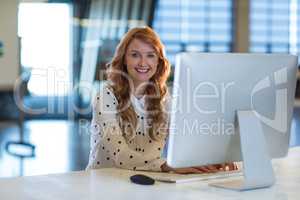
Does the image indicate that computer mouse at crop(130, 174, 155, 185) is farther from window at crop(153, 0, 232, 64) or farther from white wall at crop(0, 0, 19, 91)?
window at crop(153, 0, 232, 64)

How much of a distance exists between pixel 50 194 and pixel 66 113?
9576 millimetres

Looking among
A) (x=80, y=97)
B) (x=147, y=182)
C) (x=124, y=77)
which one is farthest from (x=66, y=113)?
(x=147, y=182)

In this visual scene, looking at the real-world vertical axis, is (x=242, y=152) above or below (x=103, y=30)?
below

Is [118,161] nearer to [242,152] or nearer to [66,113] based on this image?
[242,152]

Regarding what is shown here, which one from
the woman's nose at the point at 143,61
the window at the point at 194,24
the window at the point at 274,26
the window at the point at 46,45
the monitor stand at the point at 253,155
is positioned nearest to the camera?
the monitor stand at the point at 253,155

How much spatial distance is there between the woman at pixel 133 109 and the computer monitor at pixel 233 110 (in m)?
0.37

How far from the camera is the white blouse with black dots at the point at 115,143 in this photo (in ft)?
8.18

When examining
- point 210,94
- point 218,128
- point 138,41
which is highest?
point 138,41

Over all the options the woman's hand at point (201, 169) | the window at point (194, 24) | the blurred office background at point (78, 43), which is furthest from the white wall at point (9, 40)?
the woman's hand at point (201, 169)

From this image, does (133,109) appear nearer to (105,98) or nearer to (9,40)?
(105,98)

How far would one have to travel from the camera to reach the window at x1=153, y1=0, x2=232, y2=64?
41.7 feet

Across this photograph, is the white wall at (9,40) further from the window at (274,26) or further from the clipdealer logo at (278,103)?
the clipdealer logo at (278,103)

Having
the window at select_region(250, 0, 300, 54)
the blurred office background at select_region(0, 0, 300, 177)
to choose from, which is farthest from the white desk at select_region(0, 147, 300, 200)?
the window at select_region(250, 0, 300, 54)

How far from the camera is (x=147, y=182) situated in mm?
2113
